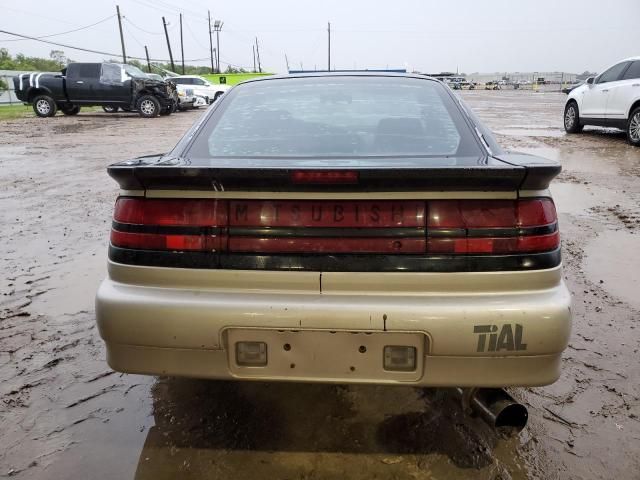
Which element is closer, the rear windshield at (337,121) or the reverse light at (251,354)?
the reverse light at (251,354)

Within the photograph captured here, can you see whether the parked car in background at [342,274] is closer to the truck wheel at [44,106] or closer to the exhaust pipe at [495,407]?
the exhaust pipe at [495,407]

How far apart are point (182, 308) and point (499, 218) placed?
43.8 inches

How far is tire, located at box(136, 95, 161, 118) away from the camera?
19297 millimetres

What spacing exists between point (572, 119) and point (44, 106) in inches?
704

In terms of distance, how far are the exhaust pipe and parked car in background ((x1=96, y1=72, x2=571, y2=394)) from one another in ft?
0.46

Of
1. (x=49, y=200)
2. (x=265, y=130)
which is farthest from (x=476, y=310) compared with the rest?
(x=49, y=200)

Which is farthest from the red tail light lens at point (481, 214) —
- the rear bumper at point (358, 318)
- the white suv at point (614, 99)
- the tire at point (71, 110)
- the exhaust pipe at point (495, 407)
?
the tire at point (71, 110)

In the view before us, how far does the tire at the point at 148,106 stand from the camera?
63.3ft

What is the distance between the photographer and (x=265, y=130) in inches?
96.2

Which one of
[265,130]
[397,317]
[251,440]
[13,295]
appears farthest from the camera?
[13,295]

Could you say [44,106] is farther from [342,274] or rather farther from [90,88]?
[342,274]

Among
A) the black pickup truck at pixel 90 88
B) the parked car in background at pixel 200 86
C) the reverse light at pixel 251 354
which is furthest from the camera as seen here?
the parked car in background at pixel 200 86

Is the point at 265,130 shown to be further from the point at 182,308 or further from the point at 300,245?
the point at 182,308

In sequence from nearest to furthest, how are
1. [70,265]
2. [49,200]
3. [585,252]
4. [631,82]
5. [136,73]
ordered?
[70,265] < [585,252] < [49,200] < [631,82] < [136,73]
